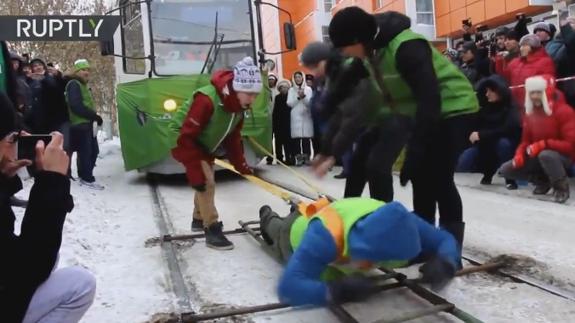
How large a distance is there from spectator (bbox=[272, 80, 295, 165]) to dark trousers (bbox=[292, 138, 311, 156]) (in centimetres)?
8

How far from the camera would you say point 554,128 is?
21.0 feet

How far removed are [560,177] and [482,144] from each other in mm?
1416

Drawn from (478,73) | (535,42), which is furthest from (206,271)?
(478,73)

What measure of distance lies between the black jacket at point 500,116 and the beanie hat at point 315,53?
3.82 meters

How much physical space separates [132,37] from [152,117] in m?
1.53

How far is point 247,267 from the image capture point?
4258 millimetres

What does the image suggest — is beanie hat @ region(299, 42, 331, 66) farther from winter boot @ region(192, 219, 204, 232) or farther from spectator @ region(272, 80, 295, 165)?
spectator @ region(272, 80, 295, 165)

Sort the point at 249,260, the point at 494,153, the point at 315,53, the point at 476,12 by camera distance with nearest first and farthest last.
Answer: the point at 315,53
the point at 249,260
the point at 494,153
the point at 476,12

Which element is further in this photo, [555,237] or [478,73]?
[478,73]

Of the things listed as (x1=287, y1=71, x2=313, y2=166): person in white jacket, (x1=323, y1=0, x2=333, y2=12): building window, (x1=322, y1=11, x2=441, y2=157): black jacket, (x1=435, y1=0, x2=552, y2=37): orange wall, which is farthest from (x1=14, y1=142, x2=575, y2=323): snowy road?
(x1=323, y1=0, x2=333, y2=12): building window

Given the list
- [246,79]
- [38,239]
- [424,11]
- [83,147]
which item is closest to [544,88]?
[246,79]

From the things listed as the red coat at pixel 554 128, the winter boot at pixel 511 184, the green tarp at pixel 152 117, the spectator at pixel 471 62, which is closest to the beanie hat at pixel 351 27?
the red coat at pixel 554 128

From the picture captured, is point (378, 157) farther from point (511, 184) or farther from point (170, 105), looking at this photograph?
point (170, 105)

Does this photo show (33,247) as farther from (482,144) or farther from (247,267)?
(482,144)
